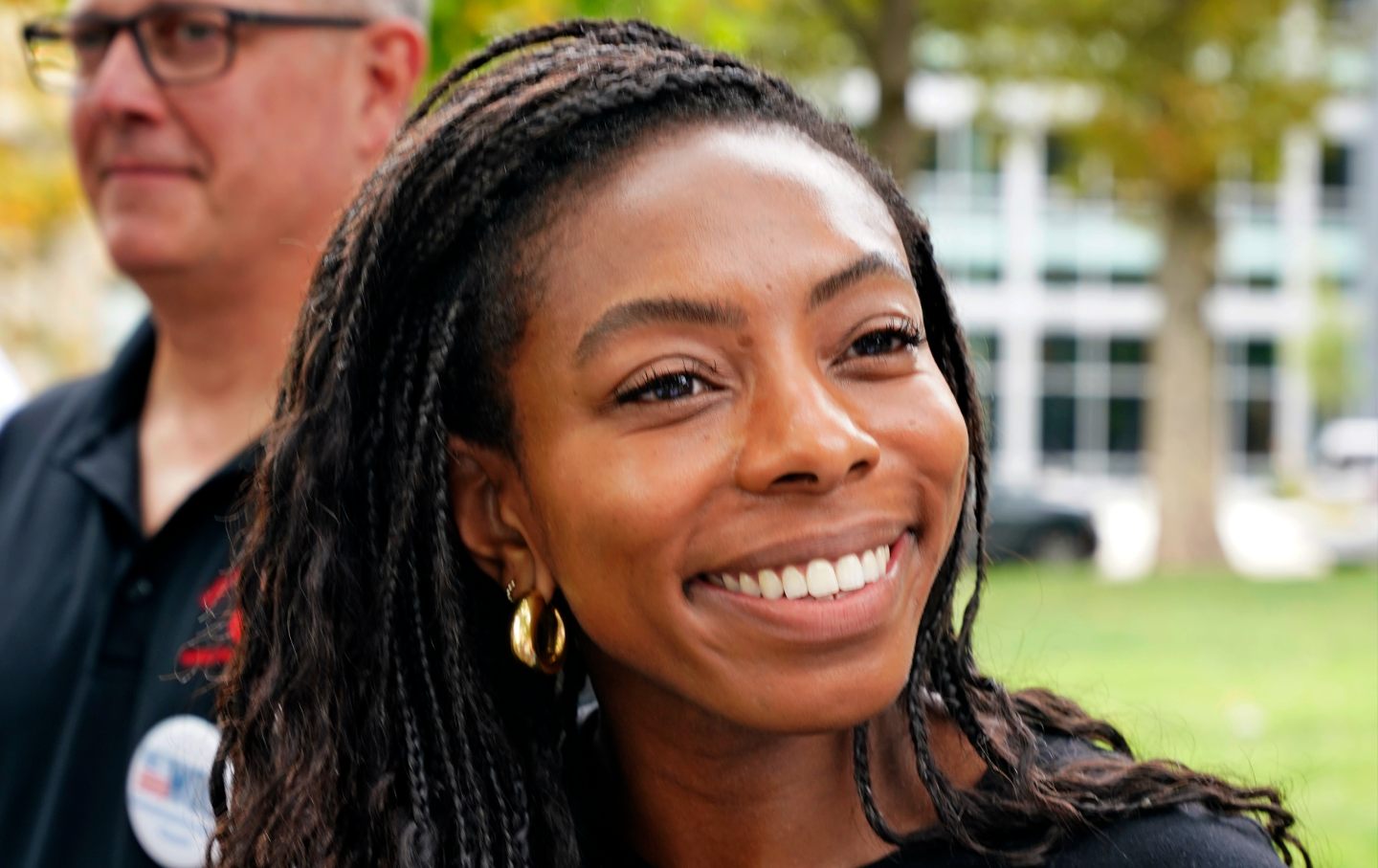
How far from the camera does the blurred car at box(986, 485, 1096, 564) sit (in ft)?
73.9

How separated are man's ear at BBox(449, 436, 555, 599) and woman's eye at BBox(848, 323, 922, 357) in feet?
1.59

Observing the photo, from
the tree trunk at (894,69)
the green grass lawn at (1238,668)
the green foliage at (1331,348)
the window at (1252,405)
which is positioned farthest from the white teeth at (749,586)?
the window at (1252,405)

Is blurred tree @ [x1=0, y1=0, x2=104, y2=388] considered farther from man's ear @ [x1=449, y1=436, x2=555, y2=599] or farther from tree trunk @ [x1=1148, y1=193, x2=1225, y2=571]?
man's ear @ [x1=449, y1=436, x2=555, y2=599]

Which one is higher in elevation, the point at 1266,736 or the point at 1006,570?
the point at 1266,736

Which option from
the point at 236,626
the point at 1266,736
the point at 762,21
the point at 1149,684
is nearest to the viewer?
the point at 236,626

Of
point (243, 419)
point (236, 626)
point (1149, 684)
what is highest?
point (243, 419)

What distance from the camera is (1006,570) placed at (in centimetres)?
1855

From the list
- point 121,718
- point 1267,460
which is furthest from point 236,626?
point 1267,460

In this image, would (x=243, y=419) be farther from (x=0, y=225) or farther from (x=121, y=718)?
(x=0, y=225)

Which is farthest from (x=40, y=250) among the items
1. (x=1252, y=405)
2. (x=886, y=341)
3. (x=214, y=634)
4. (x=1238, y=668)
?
(x=1252, y=405)

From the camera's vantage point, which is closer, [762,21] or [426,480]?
[426,480]

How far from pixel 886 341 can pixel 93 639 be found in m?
1.64

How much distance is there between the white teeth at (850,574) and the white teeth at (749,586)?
10 cm

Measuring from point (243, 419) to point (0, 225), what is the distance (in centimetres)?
1318
